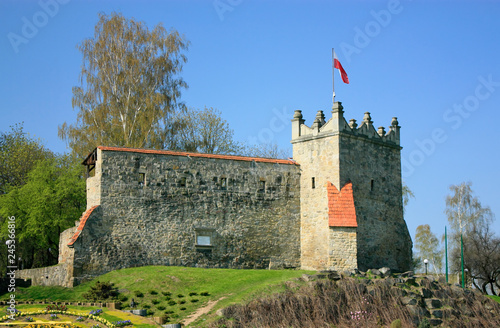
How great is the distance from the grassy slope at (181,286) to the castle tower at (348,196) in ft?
8.87

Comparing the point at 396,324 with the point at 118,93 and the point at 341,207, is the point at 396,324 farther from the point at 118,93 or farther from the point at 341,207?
the point at 118,93

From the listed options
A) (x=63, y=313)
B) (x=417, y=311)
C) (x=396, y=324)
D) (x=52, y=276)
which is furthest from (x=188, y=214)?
(x=417, y=311)

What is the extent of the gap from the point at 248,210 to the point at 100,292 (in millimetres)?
8907

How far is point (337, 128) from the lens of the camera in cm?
3069

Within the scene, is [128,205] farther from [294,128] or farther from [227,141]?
[227,141]

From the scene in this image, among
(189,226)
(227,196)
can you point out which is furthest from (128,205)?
(227,196)

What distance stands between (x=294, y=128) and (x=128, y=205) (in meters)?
9.76

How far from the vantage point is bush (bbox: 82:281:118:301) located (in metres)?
24.9

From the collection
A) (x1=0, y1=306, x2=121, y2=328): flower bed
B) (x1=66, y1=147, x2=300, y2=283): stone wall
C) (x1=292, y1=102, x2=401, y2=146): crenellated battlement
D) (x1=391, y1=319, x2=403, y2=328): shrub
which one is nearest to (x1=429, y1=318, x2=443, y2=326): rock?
(x1=391, y1=319, x2=403, y2=328): shrub

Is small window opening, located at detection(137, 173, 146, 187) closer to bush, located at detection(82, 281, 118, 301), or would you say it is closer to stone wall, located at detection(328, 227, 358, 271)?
bush, located at detection(82, 281, 118, 301)

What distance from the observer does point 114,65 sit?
42.2m

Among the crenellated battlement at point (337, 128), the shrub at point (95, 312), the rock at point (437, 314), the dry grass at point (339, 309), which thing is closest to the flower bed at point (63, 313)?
the shrub at point (95, 312)

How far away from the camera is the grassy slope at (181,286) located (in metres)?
24.1

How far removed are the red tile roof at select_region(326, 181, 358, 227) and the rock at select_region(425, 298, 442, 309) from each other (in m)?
5.24
